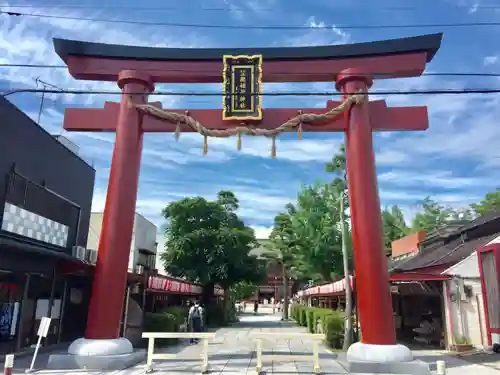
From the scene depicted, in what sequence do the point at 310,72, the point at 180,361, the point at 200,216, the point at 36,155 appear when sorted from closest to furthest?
1. the point at 180,361
2. the point at 310,72
3. the point at 36,155
4. the point at 200,216

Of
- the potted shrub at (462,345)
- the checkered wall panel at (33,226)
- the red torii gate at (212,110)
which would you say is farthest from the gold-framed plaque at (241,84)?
the potted shrub at (462,345)

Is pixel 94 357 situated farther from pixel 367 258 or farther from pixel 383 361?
pixel 367 258

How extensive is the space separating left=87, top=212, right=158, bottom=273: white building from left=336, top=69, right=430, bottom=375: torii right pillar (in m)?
20.3

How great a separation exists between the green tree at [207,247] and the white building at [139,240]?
2.55 m

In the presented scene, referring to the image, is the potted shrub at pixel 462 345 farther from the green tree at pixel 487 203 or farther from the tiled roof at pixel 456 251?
the green tree at pixel 487 203

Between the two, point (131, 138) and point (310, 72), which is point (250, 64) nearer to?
point (310, 72)

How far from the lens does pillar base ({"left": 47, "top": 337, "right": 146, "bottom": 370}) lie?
11023 mm

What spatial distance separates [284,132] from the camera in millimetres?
13336

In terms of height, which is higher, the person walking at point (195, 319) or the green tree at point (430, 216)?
the green tree at point (430, 216)

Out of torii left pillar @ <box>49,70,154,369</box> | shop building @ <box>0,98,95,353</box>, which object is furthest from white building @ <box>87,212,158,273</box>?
torii left pillar @ <box>49,70,154,369</box>

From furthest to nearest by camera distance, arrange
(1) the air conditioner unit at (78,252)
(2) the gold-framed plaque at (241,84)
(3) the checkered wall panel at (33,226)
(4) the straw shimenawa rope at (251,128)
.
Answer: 1. (1) the air conditioner unit at (78,252)
2. (2) the gold-framed plaque at (241,84)
3. (4) the straw shimenawa rope at (251,128)
4. (3) the checkered wall panel at (33,226)

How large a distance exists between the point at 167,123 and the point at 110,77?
242cm

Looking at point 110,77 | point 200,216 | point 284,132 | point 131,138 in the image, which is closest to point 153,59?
point 110,77

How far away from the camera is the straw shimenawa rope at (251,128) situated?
42.9ft
